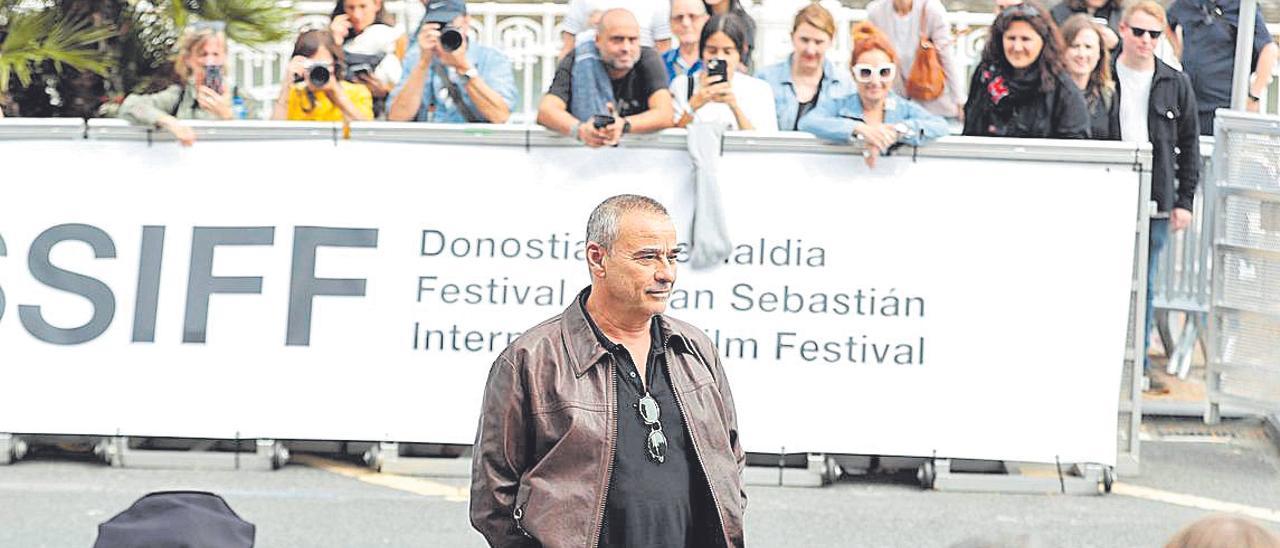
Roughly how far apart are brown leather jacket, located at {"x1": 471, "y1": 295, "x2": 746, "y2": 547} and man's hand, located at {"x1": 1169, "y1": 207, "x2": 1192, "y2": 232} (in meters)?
5.71

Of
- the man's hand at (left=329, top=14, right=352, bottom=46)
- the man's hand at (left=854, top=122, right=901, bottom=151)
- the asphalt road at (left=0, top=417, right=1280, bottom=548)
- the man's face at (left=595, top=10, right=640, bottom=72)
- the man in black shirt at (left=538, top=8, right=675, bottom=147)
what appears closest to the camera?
the asphalt road at (left=0, top=417, right=1280, bottom=548)

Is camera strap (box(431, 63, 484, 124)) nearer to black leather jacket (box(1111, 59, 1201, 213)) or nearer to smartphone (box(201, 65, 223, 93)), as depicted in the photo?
smartphone (box(201, 65, 223, 93))

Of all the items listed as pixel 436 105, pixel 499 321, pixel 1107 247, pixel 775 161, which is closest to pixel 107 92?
pixel 436 105

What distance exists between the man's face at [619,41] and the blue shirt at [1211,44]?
453 centimetres

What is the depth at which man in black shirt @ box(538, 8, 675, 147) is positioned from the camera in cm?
900

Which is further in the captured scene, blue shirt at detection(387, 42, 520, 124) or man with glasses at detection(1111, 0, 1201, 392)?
man with glasses at detection(1111, 0, 1201, 392)

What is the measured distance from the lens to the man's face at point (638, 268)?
5.16m

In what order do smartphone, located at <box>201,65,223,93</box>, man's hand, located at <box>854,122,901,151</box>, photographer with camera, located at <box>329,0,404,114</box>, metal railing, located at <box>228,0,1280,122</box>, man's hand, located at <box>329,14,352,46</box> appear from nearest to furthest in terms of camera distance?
man's hand, located at <box>854,122,901,151</box> → smartphone, located at <box>201,65,223,93</box> → photographer with camera, located at <box>329,0,404,114</box> → man's hand, located at <box>329,14,352,46</box> → metal railing, located at <box>228,0,1280,122</box>

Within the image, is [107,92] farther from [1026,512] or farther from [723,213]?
[1026,512]

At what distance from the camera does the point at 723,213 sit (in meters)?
8.91

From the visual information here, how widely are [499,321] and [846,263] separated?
156 centimetres

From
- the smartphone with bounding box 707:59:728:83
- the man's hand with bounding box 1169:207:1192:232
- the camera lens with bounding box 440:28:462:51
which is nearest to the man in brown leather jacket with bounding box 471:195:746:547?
the smartphone with bounding box 707:59:728:83

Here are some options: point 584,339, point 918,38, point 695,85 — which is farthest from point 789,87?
point 584,339

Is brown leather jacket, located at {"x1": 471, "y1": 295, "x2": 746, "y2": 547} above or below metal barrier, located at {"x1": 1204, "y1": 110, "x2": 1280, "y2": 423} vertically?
below
